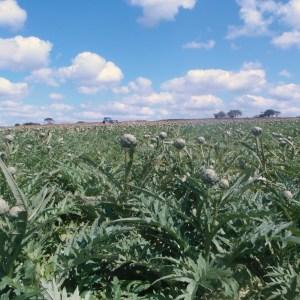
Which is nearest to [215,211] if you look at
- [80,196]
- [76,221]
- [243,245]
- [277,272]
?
[243,245]

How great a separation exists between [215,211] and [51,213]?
1.16 m

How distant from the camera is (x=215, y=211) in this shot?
2.64 meters

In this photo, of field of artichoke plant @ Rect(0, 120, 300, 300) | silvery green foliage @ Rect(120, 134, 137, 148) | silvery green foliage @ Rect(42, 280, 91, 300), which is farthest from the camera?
silvery green foliage @ Rect(120, 134, 137, 148)

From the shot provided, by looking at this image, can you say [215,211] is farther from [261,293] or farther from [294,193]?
[294,193]

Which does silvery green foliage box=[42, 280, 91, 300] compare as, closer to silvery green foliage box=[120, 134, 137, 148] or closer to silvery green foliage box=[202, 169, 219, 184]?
silvery green foliage box=[202, 169, 219, 184]

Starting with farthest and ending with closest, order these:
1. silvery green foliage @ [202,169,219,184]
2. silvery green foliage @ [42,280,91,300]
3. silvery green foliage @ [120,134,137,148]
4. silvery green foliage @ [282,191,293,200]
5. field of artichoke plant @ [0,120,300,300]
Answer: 1. silvery green foliage @ [120,134,137,148]
2. silvery green foliage @ [282,191,293,200]
3. silvery green foliage @ [202,169,219,184]
4. field of artichoke plant @ [0,120,300,300]
5. silvery green foliage @ [42,280,91,300]

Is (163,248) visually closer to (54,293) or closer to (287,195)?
(287,195)

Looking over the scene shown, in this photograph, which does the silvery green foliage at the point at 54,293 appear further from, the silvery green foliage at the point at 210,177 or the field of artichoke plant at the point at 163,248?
the silvery green foliage at the point at 210,177

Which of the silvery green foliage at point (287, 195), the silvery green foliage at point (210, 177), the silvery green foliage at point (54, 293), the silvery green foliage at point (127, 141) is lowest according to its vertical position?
the silvery green foliage at point (54, 293)

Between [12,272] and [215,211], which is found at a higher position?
[215,211]

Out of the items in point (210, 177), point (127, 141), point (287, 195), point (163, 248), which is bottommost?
point (163, 248)

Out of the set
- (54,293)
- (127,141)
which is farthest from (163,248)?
(54,293)

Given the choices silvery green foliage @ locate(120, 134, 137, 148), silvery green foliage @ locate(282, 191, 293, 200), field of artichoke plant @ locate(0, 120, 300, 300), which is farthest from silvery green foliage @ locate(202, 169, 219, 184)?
silvery green foliage @ locate(120, 134, 137, 148)

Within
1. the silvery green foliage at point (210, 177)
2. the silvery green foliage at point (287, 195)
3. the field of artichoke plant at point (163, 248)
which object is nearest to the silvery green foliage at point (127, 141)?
the field of artichoke plant at point (163, 248)
